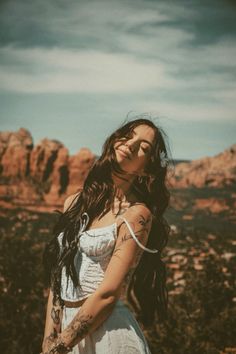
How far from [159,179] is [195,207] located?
37.5 metres

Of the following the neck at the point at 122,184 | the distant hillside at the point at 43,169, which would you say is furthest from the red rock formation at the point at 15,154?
the neck at the point at 122,184

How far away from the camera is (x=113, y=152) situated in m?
1.71

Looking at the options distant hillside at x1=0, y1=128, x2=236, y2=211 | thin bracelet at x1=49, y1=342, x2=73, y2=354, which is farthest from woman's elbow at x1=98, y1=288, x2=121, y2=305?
distant hillside at x1=0, y1=128, x2=236, y2=211

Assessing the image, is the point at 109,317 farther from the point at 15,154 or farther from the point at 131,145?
the point at 15,154

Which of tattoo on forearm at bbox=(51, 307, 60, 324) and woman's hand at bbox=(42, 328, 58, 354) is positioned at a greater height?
tattoo on forearm at bbox=(51, 307, 60, 324)

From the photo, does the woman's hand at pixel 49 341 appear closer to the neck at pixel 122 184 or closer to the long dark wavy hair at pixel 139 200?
the long dark wavy hair at pixel 139 200

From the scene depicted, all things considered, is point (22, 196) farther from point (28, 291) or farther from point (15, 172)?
point (28, 291)

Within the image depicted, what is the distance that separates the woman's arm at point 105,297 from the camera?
1.41 metres

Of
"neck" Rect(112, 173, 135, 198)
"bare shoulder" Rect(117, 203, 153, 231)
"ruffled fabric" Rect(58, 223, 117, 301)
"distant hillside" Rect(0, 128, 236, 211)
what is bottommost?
"ruffled fabric" Rect(58, 223, 117, 301)

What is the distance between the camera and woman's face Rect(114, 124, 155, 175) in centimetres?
167

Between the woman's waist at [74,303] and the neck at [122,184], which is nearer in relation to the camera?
the woman's waist at [74,303]

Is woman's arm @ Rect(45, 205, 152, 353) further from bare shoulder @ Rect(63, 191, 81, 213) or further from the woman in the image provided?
bare shoulder @ Rect(63, 191, 81, 213)

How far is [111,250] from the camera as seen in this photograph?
5.03ft

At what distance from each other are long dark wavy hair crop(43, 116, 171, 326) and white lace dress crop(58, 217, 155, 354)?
0.11 meters
